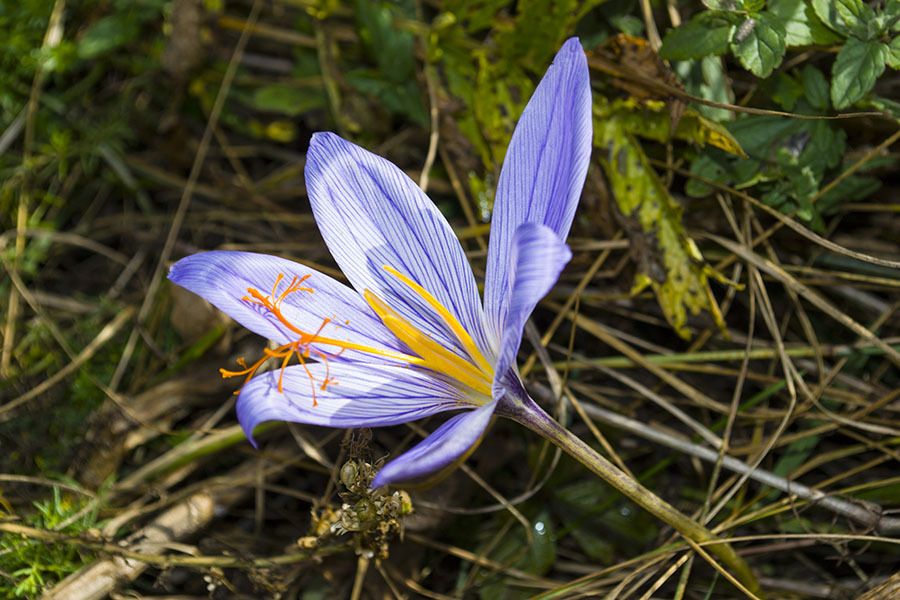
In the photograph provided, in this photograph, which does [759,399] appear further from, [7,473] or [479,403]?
Result: [7,473]

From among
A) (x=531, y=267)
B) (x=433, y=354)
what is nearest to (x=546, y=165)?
(x=531, y=267)

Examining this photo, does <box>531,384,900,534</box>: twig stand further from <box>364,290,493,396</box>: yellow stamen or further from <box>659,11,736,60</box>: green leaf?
<box>659,11,736,60</box>: green leaf

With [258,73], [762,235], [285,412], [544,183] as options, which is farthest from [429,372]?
[258,73]

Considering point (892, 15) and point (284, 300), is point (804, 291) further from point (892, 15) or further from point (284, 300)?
point (284, 300)

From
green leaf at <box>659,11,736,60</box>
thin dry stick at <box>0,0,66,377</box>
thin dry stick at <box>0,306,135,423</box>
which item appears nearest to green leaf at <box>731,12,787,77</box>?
green leaf at <box>659,11,736,60</box>

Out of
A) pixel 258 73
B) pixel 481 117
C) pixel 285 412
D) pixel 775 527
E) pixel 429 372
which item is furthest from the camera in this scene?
pixel 258 73
